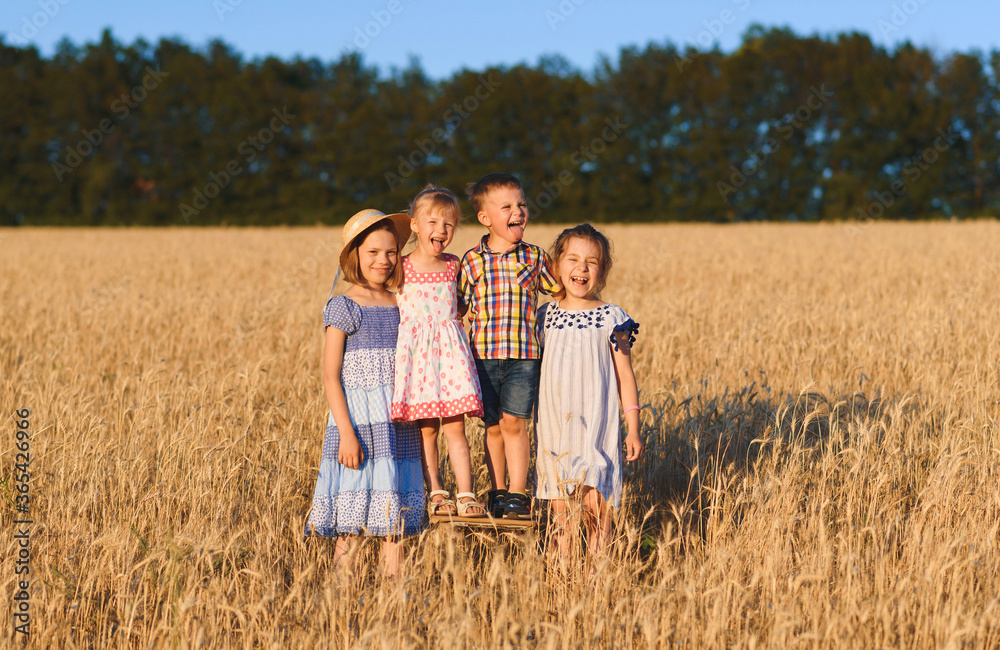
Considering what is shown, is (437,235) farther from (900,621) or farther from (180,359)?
(180,359)

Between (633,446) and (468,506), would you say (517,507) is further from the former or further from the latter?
(633,446)

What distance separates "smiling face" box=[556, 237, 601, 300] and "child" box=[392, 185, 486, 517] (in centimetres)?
47

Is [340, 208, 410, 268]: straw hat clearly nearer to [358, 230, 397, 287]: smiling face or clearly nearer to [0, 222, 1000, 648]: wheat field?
[358, 230, 397, 287]: smiling face

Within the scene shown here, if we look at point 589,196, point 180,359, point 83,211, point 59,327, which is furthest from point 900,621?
point 83,211

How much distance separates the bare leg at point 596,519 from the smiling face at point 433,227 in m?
1.13

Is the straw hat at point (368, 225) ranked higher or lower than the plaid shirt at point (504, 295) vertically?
higher

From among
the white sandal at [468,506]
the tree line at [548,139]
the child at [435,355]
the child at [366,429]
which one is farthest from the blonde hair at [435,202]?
the tree line at [548,139]

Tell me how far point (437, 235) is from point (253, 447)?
5.57ft

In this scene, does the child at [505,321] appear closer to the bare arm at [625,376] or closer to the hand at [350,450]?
the bare arm at [625,376]

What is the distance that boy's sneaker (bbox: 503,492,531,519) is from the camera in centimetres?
295

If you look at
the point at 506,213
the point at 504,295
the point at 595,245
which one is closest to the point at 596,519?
the point at 504,295

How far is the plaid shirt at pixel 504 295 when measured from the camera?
3143 mm

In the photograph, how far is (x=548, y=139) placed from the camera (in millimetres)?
41125

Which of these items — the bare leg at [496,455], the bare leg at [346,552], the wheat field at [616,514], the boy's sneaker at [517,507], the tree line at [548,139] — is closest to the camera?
the wheat field at [616,514]
